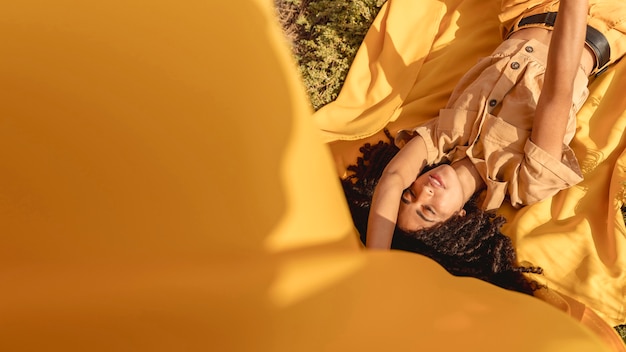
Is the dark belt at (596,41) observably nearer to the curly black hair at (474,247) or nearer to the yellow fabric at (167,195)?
the curly black hair at (474,247)

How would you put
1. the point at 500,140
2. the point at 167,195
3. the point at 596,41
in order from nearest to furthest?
the point at 167,195
the point at 500,140
the point at 596,41

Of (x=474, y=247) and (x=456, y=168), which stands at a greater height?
(x=456, y=168)

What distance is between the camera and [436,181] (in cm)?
171

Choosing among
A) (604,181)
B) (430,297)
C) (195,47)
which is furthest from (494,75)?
(195,47)

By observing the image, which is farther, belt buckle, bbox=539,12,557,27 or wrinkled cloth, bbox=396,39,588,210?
belt buckle, bbox=539,12,557,27

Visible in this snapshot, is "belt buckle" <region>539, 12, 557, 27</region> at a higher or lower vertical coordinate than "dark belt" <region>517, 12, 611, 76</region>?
higher

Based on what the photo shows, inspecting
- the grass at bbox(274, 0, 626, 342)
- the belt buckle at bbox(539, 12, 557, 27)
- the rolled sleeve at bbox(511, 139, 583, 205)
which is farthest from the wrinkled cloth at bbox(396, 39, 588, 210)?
the grass at bbox(274, 0, 626, 342)

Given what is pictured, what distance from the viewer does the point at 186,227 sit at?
2.06 ft

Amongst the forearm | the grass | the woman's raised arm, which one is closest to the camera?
the forearm

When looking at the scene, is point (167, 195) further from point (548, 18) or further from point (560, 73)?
point (548, 18)

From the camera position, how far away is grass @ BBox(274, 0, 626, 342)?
2.28m

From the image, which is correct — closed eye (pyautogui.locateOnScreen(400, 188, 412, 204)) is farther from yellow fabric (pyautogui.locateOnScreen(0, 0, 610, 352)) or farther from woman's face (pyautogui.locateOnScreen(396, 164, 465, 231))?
yellow fabric (pyautogui.locateOnScreen(0, 0, 610, 352))

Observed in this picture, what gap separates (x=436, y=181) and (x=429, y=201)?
0.07 metres

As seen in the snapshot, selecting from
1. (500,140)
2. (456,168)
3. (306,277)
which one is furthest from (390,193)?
(306,277)
